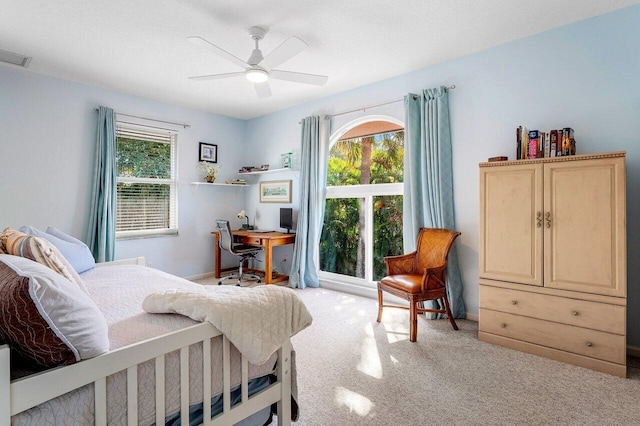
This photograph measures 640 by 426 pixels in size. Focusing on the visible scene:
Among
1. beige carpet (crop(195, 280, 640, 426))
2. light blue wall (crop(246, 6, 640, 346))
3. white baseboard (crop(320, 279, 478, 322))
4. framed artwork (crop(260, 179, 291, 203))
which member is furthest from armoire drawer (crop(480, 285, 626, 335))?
framed artwork (crop(260, 179, 291, 203))

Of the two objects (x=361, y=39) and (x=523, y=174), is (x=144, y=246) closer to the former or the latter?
(x=361, y=39)

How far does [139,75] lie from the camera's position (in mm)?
3613

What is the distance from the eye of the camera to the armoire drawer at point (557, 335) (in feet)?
6.99

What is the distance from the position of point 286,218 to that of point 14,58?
3.33 m

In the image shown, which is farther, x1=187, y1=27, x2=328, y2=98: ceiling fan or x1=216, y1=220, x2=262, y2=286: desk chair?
x1=216, y1=220, x2=262, y2=286: desk chair

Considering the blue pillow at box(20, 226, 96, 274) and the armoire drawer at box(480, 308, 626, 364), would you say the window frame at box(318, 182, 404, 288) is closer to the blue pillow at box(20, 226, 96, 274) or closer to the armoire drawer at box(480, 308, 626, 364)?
the armoire drawer at box(480, 308, 626, 364)

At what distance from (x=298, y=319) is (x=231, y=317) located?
0.33 metres

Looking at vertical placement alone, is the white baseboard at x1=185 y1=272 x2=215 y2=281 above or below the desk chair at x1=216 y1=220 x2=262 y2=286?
below

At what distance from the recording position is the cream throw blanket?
49.7 inches

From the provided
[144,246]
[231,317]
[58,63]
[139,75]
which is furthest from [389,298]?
[58,63]

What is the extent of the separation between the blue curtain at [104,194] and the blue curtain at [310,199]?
2.28 metres

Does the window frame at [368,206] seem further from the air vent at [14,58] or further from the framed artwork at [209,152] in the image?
the air vent at [14,58]

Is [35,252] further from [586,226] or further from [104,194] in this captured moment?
[586,226]

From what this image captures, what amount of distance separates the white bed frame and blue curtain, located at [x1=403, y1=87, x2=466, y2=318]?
2.20 metres
